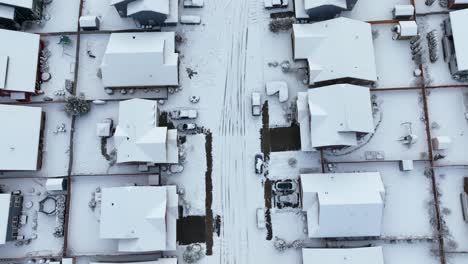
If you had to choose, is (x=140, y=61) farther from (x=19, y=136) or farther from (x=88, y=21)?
(x=19, y=136)

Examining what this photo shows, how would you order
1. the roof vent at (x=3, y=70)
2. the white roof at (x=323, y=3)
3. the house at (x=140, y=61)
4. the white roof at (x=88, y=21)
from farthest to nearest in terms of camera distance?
the white roof at (x=88, y=21) → the white roof at (x=323, y=3) → the house at (x=140, y=61) → the roof vent at (x=3, y=70)

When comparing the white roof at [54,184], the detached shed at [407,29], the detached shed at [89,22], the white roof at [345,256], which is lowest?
the white roof at [345,256]

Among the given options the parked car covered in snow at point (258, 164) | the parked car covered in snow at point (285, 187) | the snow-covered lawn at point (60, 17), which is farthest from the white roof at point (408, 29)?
the snow-covered lawn at point (60, 17)

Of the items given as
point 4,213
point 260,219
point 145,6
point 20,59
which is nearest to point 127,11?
point 145,6

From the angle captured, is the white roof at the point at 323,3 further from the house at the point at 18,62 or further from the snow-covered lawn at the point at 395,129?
the house at the point at 18,62

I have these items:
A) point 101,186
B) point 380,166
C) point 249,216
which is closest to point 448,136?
point 380,166

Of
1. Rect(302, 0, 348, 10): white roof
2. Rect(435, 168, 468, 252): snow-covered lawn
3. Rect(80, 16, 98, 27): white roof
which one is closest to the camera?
Rect(435, 168, 468, 252): snow-covered lawn

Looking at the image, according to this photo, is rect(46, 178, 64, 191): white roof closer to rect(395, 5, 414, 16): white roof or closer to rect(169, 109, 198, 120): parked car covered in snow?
rect(169, 109, 198, 120): parked car covered in snow

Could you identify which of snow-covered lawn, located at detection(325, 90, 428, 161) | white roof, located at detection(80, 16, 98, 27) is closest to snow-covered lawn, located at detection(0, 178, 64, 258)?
white roof, located at detection(80, 16, 98, 27)
